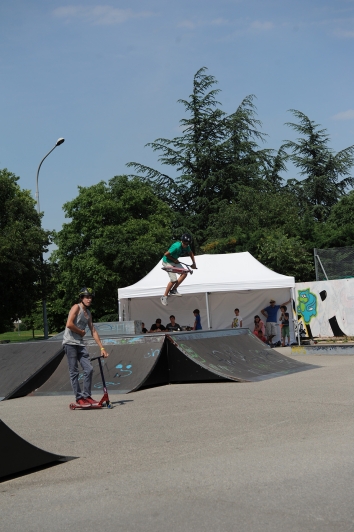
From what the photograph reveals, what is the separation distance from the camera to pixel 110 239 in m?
39.7

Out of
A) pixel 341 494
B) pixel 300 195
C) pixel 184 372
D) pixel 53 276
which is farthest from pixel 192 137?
pixel 341 494

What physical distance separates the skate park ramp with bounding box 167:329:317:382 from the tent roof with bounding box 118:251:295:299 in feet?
25.6

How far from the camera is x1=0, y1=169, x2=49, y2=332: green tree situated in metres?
28.2

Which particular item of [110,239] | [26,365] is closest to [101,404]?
[26,365]

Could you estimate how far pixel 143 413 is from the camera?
872cm

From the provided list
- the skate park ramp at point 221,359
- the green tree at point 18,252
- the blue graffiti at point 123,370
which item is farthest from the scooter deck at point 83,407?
the green tree at point 18,252

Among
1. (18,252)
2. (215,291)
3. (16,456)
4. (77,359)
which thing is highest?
(18,252)

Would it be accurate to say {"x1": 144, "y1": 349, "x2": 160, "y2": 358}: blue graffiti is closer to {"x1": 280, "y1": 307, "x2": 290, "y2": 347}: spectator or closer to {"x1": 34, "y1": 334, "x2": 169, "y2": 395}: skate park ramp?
{"x1": 34, "y1": 334, "x2": 169, "y2": 395}: skate park ramp

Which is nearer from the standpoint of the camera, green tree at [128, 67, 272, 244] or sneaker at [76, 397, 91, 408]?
sneaker at [76, 397, 91, 408]

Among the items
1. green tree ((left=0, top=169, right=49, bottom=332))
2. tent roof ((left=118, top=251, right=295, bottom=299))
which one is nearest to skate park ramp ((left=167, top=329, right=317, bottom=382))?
tent roof ((left=118, top=251, right=295, bottom=299))

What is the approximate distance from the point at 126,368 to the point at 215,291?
1086cm

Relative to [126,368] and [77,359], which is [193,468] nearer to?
[77,359]

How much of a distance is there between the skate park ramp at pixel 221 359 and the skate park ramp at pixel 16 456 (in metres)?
6.60

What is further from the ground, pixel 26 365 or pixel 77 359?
pixel 77 359
